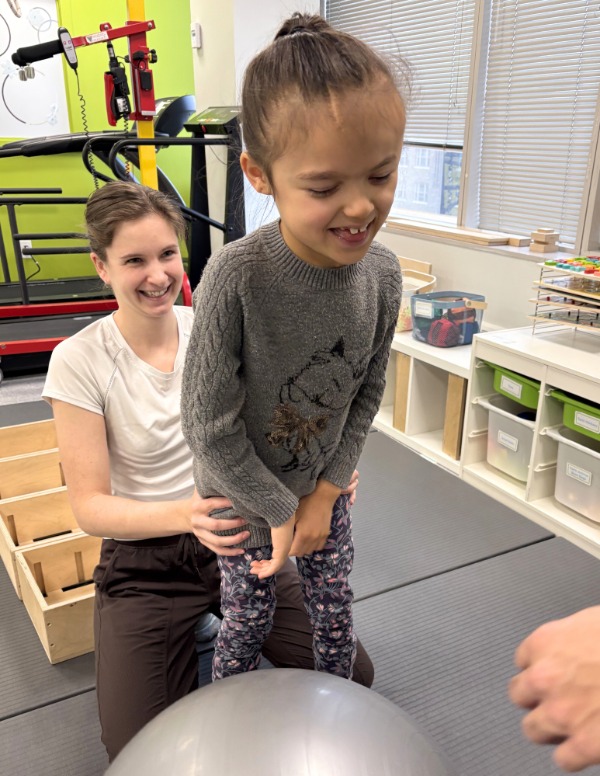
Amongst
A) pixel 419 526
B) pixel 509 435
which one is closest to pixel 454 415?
pixel 509 435

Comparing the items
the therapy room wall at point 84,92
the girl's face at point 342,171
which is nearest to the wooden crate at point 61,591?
the girl's face at point 342,171

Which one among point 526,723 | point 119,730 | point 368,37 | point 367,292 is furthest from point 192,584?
point 368,37

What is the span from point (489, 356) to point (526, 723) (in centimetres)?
187

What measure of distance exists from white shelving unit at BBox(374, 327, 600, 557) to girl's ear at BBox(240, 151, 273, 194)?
1.48 metres

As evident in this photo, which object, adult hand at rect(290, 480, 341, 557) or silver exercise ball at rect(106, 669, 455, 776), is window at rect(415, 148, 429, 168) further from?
silver exercise ball at rect(106, 669, 455, 776)

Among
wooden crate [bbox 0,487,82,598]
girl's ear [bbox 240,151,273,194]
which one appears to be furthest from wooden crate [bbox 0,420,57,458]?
girl's ear [bbox 240,151,273,194]

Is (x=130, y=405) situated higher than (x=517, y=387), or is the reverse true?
(x=130, y=405)

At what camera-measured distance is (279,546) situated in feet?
3.36

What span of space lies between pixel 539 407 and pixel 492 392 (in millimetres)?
354

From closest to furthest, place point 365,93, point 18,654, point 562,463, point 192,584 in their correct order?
1. point 365,93
2. point 192,584
3. point 18,654
4. point 562,463

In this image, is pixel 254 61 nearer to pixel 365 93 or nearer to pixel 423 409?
pixel 365 93

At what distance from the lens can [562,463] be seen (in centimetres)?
217

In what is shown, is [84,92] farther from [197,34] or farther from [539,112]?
[539,112]

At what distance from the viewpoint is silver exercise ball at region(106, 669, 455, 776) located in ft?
2.77
